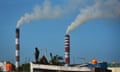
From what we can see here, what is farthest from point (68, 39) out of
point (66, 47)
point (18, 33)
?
point (18, 33)

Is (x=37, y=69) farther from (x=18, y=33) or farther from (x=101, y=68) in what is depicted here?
(x=18, y=33)

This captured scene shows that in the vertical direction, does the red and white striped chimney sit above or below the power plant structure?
above

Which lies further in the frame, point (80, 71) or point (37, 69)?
point (37, 69)

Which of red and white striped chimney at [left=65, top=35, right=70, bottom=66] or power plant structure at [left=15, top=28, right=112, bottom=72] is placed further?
red and white striped chimney at [left=65, top=35, right=70, bottom=66]

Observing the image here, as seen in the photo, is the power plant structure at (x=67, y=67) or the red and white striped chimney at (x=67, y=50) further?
the red and white striped chimney at (x=67, y=50)

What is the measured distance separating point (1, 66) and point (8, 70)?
55.6ft

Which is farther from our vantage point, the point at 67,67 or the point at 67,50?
the point at 67,50

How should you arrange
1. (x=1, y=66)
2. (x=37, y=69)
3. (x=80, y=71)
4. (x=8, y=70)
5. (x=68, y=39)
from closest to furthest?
1. (x=80, y=71)
2. (x=37, y=69)
3. (x=8, y=70)
4. (x=68, y=39)
5. (x=1, y=66)

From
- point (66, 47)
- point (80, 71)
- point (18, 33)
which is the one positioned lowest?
point (80, 71)

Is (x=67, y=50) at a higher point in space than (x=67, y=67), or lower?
higher

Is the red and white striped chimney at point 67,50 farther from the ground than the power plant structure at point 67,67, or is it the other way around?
the red and white striped chimney at point 67,50

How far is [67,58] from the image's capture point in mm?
38156

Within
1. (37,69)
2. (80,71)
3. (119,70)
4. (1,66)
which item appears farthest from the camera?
Result: (1,66)

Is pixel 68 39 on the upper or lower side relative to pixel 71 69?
upper
